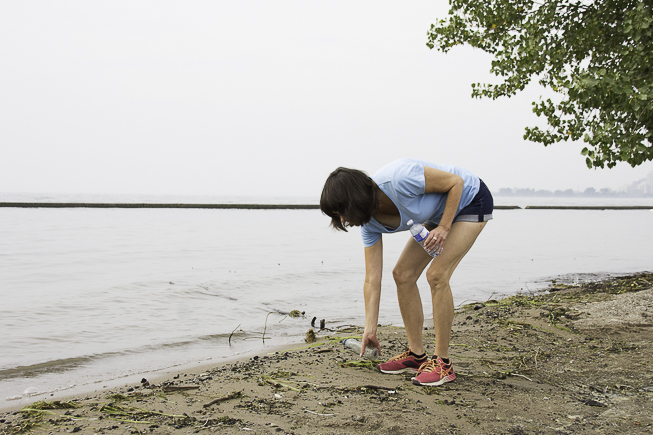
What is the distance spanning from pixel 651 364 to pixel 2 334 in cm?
568

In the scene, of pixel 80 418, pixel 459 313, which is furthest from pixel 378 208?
pixel 459 313

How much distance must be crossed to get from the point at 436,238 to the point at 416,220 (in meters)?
0.16

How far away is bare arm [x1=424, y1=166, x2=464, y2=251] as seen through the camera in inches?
112

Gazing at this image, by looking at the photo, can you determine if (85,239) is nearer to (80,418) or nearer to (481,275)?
(481,275)

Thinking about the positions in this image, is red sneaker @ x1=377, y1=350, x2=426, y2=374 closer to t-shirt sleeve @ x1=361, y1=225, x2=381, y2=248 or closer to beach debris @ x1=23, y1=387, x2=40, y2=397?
t-shirt sleeve @ x1=361, y1=225, x2=381, y2=248

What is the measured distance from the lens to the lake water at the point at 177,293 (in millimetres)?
4191

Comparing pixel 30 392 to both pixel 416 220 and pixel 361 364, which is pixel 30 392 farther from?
pixel 416 220

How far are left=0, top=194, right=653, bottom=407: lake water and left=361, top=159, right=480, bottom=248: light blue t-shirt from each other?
2.29 m

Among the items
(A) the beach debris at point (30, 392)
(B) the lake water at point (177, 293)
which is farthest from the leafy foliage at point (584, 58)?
(A) the beach debris at point (30, 392)

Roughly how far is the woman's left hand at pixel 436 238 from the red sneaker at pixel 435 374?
2.46 ft

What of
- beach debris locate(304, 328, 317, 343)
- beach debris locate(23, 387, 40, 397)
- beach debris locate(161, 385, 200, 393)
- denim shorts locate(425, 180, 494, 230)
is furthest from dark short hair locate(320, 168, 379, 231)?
beach debris locate(23, 387, 40, 397)

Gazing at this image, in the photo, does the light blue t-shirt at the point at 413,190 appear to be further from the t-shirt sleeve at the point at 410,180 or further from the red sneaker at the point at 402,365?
the red sneaker at the point at 402,365

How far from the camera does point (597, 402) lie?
2705mm

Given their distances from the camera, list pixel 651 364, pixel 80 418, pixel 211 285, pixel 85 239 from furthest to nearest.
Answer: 1. pixel 85 239
2. pixel 211 285
3. pixel 651 364
4. pixel 80 418
